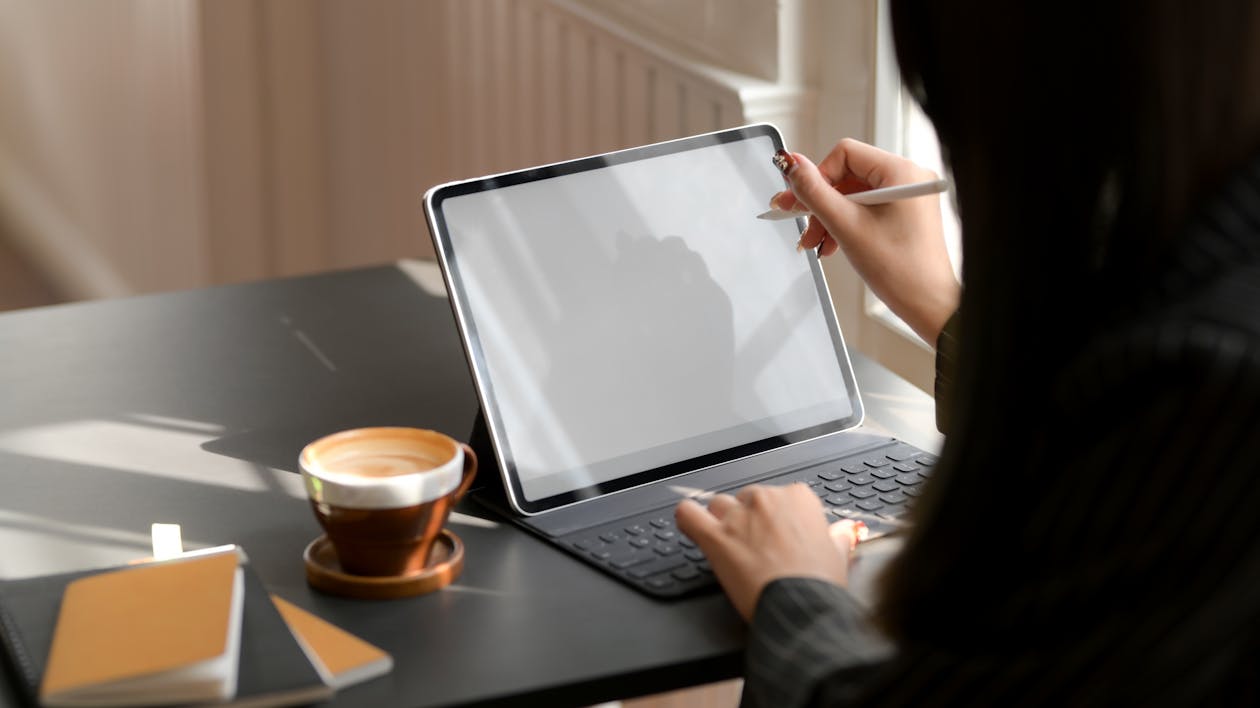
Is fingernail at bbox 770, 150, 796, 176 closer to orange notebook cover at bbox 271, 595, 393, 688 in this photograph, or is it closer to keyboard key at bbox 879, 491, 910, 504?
keyboard key at bbox 879, 491, 910, 504

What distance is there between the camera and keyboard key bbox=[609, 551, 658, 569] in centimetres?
101

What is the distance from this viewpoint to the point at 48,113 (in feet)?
12.3

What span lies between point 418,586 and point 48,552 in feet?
0.91

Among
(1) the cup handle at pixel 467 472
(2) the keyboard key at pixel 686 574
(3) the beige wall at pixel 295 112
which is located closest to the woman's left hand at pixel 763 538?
(2) the keyboard key at pixel 686 574

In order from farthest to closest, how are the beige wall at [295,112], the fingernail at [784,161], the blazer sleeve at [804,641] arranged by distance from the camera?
the beige wall at [295,112] < the fingernail at [784,161] < the blazer sleeve at [804,641]

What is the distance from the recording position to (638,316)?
3.87 feet

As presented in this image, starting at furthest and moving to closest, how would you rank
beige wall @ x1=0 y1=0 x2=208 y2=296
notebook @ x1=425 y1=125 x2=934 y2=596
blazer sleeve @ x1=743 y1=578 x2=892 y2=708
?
beige wall @ x1=0 y1=0 x2=208 y2=296 < notebook @ x1=425 y1=125 x2=934 y2=596 < blazer sleeve @ x1=743 y1=578 x2=892 y2=708

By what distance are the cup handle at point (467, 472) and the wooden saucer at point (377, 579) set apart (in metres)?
0.05

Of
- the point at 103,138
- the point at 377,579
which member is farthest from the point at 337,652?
the point at 103,138

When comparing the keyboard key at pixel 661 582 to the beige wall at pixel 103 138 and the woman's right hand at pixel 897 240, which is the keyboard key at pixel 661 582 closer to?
the woman's right hand at pixel 897 240

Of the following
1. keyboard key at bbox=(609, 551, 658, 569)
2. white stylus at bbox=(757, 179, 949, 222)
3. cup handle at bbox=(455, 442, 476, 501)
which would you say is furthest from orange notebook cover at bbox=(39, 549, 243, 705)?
white stylus at bbox=(757, 179, 949, 222)

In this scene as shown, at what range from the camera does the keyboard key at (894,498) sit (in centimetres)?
110

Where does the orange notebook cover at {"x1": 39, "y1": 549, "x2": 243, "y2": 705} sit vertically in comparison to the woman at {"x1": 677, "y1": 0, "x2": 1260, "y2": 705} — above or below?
below

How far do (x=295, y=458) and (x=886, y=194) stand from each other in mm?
520
